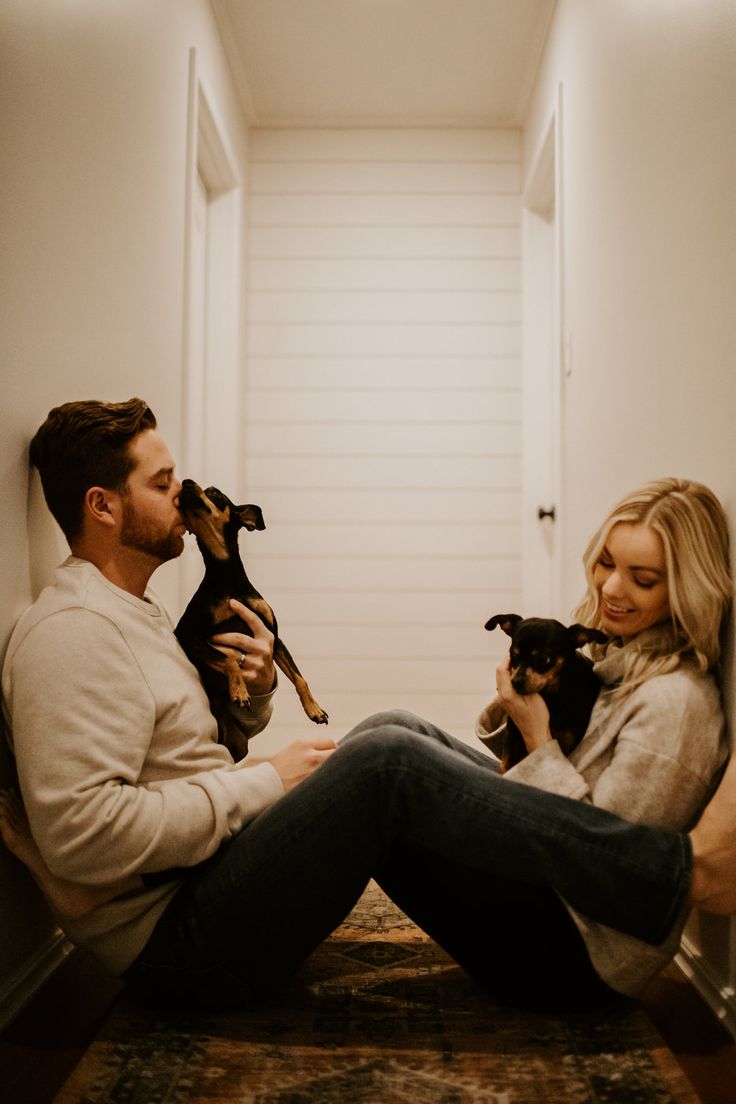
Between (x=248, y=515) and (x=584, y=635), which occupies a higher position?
(x=248, y=515)

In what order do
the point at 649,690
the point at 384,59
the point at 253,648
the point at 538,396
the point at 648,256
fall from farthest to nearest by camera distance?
the point at 538,396
the point at 384,59
the point at 648,256
the point at 253,648
the point at 649,690

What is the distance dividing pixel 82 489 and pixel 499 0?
Result: 3069 mm

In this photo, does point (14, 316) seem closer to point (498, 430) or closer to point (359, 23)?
point (359, 23)

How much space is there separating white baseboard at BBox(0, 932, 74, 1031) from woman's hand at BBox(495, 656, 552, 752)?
1027 mm

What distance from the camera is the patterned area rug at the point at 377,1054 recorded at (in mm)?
1409

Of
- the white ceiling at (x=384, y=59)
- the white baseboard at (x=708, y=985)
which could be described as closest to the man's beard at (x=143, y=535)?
the white baseboard at (x=708, y=985)

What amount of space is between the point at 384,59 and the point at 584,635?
332 centimetres

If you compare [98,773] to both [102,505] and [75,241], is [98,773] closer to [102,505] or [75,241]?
[102,505]

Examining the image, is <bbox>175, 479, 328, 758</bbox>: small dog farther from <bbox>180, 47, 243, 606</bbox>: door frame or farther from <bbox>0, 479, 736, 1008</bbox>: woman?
<bbox>180, 47, 243, 606</bbox>: door frame

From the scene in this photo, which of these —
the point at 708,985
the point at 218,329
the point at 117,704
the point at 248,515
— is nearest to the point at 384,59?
the point at 218,329

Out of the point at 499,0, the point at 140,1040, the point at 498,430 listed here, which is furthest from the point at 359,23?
the point at 140,1040

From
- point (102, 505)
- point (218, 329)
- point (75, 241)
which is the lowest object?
point (102, 505)

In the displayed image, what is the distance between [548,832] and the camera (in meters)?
1.53

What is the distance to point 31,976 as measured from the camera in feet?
5.85
